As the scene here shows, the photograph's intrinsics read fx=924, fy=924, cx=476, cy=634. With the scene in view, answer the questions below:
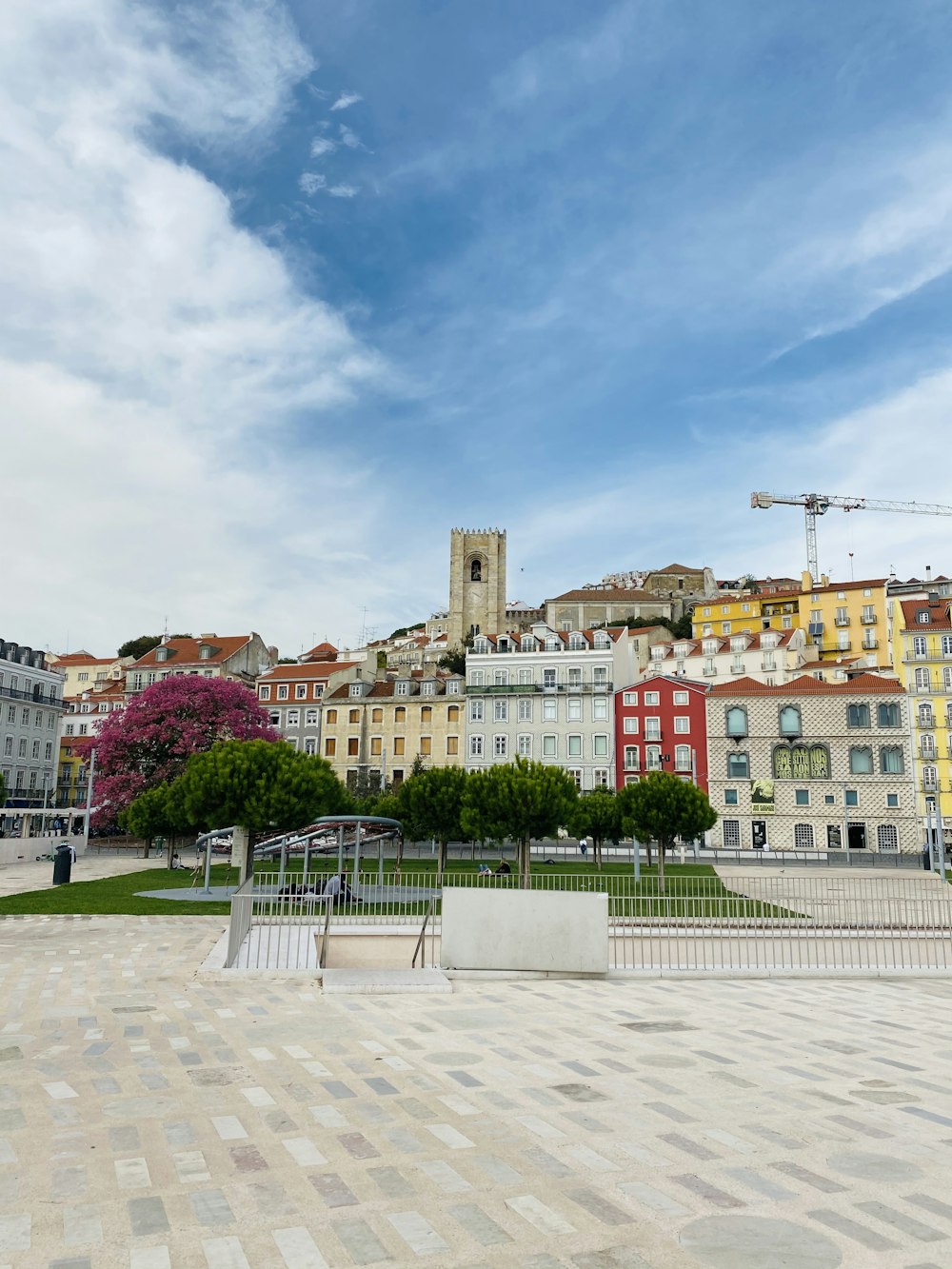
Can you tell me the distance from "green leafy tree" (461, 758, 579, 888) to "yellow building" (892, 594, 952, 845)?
40.4 meters

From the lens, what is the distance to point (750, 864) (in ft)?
176

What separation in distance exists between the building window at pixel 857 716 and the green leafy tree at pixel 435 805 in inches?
1368

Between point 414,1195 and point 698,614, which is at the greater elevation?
point 698,614

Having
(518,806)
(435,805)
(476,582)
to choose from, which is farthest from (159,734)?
(476,582)

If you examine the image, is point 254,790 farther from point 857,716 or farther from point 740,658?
point 740,658

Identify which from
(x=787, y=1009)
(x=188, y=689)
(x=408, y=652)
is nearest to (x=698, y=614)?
(x=408, y=652)

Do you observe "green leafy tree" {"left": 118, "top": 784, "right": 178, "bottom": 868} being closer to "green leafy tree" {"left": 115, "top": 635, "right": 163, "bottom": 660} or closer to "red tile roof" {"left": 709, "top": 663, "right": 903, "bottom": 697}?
"red tile roof" {"left": 709, "top": 663, "right": 903, "bottom": 697}

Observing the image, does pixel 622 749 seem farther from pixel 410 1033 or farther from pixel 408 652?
pixel 408 652

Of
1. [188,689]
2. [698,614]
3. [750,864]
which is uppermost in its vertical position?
[698,614]

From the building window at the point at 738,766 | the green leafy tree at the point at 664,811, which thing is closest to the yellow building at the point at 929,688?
the building window at the point at 738,766

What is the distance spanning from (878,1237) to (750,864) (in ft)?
167

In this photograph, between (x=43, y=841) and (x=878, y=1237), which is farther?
(x=43, y=841)

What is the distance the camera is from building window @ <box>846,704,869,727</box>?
62500 mm

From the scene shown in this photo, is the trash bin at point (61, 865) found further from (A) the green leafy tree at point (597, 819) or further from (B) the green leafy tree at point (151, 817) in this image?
(A) the green leafy tree at point (597, 819)
